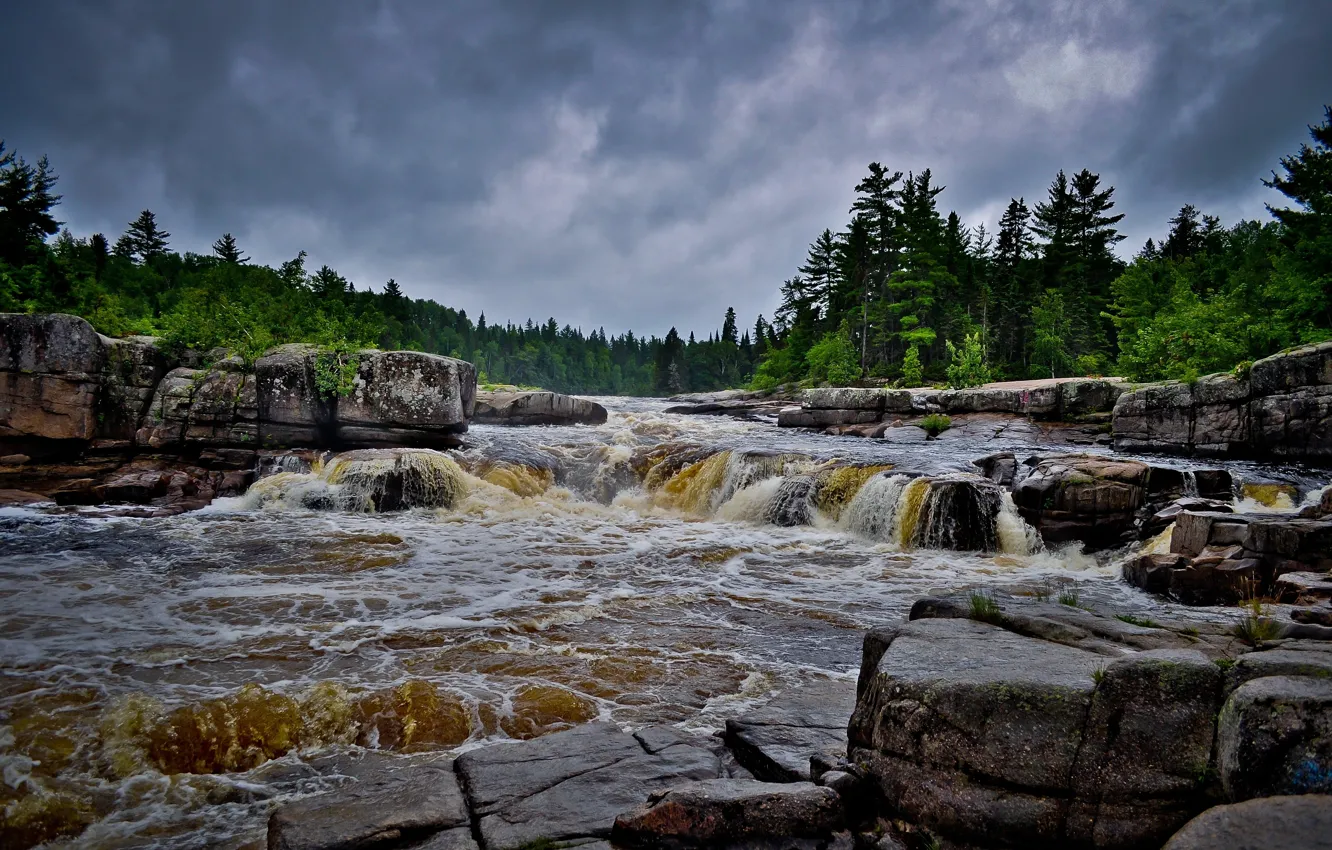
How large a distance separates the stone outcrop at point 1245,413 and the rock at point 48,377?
3066 cm

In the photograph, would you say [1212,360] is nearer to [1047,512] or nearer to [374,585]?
[1047,512]

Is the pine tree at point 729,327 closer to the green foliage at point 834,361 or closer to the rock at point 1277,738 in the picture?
the green foliage at point 834,361

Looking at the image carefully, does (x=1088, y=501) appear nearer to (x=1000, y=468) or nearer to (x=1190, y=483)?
(x=1190, y=483)

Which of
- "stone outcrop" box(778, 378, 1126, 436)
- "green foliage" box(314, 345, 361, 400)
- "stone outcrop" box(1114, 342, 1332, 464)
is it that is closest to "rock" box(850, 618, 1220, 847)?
"stone outcrop" box(1114, 342, 1332, 464)

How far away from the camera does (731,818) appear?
296 cm

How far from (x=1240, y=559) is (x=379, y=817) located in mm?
11127

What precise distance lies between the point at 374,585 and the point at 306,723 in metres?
4.70

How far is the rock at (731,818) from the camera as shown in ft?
9.64

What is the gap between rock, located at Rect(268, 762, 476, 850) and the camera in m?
3.21

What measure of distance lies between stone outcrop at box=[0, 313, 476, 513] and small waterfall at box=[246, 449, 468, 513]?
1.63 m

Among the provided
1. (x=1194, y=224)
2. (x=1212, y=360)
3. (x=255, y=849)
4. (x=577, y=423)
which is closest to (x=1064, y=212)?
(x=1194, y=224)

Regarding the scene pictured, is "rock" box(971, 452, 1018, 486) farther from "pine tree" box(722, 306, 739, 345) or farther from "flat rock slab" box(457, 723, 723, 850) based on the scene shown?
"pine tree" box(722, 306, 739, 345)

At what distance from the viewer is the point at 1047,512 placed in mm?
12367

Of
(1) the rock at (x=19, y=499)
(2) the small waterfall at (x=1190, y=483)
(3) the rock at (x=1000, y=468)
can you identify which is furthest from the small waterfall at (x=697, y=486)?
(1) the rock at (x=19, y=499)
